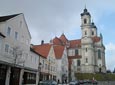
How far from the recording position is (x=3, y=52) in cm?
3153

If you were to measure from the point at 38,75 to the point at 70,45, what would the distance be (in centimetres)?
6525

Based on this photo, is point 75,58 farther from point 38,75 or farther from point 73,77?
point 38,75

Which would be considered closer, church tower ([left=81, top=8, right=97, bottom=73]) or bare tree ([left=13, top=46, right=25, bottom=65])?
bare tree ([left=13, top=46, right=25, bottom=65])

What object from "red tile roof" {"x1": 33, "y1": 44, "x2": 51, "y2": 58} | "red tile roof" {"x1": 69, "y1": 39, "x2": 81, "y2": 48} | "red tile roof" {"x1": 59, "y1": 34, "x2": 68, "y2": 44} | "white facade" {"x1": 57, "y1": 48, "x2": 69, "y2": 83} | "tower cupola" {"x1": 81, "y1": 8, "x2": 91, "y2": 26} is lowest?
"white facade" {"x1": 57, "y1": 48, "x2": 69, "y2": 83}

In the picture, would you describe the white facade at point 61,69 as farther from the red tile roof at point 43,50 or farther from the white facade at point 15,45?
the white facade at point 15,45

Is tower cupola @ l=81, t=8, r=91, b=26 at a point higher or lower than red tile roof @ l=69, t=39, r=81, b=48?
higher

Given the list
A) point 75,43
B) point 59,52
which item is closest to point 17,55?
point 59,52

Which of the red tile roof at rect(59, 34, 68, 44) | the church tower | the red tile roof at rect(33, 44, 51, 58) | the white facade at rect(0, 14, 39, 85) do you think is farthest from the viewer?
the red tile roof at rect(59, 34, 68, 44)

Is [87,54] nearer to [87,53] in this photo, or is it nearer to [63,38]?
[87,53]

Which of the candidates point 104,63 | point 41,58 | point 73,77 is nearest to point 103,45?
point 104,63

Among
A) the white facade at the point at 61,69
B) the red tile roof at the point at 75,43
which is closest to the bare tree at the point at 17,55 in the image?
the white facade at the point at 61,69

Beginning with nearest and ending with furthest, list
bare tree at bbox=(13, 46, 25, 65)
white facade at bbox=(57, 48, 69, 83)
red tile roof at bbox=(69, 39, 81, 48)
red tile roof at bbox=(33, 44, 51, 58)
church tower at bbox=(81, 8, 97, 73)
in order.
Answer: bare tree at bbox=(13, 46, 25, 65) < red tile roof at bbox=(33, 44, 51, 58) < white facade at bbox=(57, 48, 69, 83) < church tower at bbox=(81, 8, 97, 73) < red tile roof at bbox=(69, 39, 81, 48)

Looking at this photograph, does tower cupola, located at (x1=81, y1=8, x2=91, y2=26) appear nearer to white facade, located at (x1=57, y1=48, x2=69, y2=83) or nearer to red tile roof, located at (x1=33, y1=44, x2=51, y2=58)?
white facade, located at (x1=57, y1=48, x2=69, y2=83)

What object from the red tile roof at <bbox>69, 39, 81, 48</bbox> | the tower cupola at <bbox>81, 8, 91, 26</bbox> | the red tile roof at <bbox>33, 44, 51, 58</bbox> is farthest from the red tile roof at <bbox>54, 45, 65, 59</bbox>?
the tower cupola at <bbox>81, 8, 91, 26</bbox>
